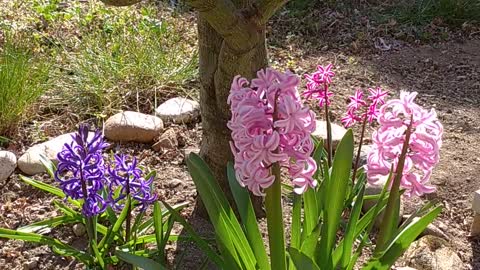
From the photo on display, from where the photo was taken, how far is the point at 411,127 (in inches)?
68.2

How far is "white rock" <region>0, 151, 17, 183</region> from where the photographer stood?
10.7ft

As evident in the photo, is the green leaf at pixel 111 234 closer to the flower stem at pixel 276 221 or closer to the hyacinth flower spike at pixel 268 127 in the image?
the flower stem at pixel 276 221

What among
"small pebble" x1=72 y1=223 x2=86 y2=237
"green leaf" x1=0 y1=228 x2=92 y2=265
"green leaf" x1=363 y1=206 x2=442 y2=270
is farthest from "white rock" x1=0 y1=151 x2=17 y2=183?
"green leaf" x1=363 y1=206 x2=442 y2=270

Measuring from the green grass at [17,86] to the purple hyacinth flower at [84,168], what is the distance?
4.37 feet

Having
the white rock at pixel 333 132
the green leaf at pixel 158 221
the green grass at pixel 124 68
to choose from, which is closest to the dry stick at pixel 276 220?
the green leaf at pixel 158 221

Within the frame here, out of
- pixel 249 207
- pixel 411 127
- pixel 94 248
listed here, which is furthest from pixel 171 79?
pixel 411 127

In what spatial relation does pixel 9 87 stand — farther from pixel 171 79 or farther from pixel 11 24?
pixel 11 24

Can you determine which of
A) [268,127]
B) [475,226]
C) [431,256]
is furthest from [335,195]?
[475,226]

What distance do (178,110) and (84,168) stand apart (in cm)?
154

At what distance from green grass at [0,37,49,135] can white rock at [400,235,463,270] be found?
77.1 inches

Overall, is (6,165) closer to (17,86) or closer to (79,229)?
(17,86)

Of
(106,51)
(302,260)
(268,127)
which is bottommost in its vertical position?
(302,260)

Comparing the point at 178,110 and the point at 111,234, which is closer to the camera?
the point at 111,234

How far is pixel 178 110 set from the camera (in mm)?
3781
